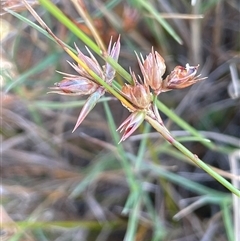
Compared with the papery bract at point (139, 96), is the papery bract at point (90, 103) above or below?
below

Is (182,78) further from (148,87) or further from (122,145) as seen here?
(122,145)

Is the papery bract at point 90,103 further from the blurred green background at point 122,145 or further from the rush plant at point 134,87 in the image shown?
the blurred green background at point 122,145

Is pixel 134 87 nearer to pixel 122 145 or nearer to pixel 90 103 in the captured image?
pixel 90 103

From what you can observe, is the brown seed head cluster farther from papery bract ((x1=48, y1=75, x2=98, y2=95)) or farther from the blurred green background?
the blurred green background

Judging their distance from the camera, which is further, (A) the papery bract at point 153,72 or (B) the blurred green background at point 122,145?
(B) the blurred green background at point 122,145

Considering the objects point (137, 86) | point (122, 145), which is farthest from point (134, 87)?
point (122, 145)

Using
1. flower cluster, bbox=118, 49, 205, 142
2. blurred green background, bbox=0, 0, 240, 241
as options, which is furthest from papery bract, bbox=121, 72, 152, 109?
blurred green background, bbox=0, 0, 240, 241

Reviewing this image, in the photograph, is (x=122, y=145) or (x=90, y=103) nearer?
(x=90, y=103)

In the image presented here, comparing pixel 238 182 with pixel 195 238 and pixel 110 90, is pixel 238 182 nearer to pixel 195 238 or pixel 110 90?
pixel 195 238

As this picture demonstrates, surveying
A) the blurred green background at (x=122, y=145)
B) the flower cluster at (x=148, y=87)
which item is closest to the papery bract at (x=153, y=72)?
the flower cluster at (x=148, y=87)

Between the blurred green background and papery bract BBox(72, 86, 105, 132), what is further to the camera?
the blurred green background

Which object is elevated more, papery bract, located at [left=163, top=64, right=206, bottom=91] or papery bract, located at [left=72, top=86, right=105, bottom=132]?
papery bract, located at [left=163, top=64, right=206, bottom=91]

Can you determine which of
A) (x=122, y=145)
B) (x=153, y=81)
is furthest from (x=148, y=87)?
(x=122, y=145)
